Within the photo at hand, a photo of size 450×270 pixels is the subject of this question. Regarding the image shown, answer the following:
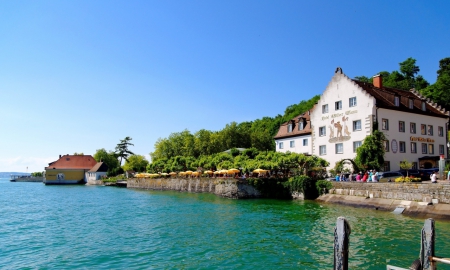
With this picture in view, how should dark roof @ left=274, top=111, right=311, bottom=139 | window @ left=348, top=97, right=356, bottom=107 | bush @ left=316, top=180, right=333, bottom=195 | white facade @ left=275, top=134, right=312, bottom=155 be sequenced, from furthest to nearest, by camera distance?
dark roof @ left=274, top=111, right=311, bottom=139 → white facade @ left=275, top=134, right=312, bottom=155 → window @ left=348, top=97, right=356, bottom=107 → bush @ left=316, top=180, right=333, bottom=195

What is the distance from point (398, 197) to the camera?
1254 inches

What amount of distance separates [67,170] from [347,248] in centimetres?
13399

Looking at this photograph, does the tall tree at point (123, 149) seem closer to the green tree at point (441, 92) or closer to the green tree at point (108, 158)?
the green tree at point (108, 158)

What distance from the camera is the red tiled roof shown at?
130 meters

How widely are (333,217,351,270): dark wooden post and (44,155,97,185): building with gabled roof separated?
133m

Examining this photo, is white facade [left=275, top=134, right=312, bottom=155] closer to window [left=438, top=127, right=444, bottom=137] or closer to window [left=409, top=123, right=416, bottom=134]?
window [left=409, top=123, right=416, bottom=134]

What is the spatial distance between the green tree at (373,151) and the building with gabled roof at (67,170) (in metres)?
110

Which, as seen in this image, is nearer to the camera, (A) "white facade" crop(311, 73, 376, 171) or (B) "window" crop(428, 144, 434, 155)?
(A) "white facade" crop(311, 73, 376, 171)

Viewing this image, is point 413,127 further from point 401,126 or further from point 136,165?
Answer: point 136,165

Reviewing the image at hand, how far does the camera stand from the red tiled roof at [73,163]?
5128 inches

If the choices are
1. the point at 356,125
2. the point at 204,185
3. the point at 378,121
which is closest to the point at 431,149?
the point at 378,121

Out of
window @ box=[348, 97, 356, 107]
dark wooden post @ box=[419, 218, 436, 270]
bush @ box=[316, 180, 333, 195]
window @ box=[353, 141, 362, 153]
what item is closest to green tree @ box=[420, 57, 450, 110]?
window @ box=[348, 97, 356, 107]

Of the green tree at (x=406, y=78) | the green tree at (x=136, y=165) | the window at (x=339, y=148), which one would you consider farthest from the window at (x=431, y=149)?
the green tree at (x=136, y=165)

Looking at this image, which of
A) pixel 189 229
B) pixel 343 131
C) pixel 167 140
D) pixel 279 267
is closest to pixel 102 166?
pixel 167 140
